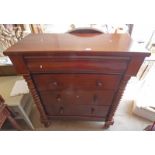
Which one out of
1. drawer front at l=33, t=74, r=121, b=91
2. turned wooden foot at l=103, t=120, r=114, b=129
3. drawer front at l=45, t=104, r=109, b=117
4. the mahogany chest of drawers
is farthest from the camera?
turned wooden foot at l=103, t=120, r=114, b=129

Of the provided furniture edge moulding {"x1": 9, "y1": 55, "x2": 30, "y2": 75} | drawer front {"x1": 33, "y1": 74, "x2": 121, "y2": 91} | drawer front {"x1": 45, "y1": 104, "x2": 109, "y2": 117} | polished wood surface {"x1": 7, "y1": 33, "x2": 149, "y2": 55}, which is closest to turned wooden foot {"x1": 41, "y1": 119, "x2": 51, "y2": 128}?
drawer front {"x1": 45, "y1": 104, "x2": 109, "y2": 117}

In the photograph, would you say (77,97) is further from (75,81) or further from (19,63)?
(19,63)

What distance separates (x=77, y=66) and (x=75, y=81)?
0.14 meters

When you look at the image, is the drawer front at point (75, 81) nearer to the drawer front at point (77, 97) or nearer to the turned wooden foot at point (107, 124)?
the drawer front at point (77, 97)

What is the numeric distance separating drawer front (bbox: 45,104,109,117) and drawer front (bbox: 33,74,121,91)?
0.82ft

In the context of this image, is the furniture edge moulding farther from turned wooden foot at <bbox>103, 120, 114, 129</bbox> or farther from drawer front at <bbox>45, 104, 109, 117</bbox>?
turned wooden foot at <bbox>103, 120, 114, 129</bbox>

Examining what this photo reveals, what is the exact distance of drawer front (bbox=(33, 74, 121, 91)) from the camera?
0.81 meters

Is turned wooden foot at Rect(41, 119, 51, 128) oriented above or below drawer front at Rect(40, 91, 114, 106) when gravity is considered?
below

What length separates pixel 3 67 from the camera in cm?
168

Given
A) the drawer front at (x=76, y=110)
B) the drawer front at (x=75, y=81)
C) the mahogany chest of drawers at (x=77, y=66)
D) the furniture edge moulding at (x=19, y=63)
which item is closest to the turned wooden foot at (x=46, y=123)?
the drawer front at (x=76, y=110)

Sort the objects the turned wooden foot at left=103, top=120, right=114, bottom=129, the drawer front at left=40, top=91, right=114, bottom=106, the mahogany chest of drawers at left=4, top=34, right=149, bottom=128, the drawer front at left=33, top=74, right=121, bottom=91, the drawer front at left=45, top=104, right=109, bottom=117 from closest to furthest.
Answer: the mahogany chest of drawers at left=4, top=34, right=149, bottom=128 → the drawer front at left=33, top=74, right=121, bottom=91 → the drawer front at left=40, top=91, right=114, bottom=106 → the drawer front at left=45, top=104, right=109, bottom=117 → the turned wooden foot at left=103, top=120, right=114, bottom=129

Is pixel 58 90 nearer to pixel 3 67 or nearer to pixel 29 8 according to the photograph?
pixel 29 8

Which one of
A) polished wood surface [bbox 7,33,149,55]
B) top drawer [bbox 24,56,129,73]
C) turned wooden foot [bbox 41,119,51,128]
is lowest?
turned wooden foot [bbox 41,119,51,128]
